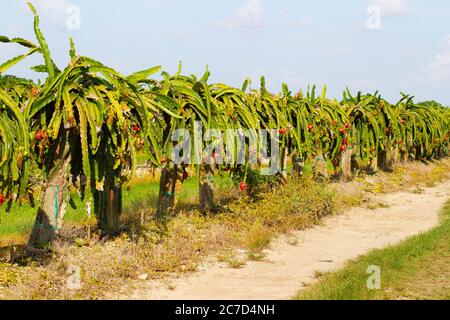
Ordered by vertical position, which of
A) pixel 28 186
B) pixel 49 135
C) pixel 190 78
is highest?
pixel 190 78

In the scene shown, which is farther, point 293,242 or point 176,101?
point 293,242

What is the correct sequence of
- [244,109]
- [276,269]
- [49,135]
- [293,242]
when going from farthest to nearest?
[244,109] → [293,242] → [276,269] → [49,135]

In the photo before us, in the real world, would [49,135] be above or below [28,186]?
above

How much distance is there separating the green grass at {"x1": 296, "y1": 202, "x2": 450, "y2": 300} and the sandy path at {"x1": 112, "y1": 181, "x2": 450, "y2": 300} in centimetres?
37

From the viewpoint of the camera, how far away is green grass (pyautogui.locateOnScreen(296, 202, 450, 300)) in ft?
21.6

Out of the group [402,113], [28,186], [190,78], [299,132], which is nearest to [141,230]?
[28,186]

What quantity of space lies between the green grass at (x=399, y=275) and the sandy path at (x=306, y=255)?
0.37 metres

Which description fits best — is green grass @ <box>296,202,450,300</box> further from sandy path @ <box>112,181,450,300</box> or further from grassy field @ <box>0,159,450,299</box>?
grassy field @ <box>0,159,450,299</box>

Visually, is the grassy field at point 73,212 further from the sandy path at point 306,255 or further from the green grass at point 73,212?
the sandy path at point 306,255

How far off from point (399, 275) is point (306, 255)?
1776mm

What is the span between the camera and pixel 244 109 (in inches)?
427

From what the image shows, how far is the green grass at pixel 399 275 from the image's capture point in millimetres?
6589
